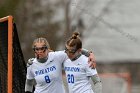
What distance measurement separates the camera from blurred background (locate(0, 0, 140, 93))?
2559 centimetres

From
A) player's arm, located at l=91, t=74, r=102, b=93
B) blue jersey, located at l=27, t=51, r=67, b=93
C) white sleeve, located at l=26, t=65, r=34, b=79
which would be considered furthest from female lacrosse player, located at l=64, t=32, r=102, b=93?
white sleeve, located at l=26, t=65, r=34, b=79

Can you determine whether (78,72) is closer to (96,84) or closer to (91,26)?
(96,84)

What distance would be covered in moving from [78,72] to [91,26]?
22977 millimetres

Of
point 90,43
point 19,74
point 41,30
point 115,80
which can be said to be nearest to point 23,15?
point 41,30

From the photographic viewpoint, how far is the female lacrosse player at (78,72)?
372 inches

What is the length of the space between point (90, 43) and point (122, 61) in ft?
25.7

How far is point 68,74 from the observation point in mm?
9523

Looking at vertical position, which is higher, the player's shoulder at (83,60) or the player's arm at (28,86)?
the player's shoulder at (83,60)

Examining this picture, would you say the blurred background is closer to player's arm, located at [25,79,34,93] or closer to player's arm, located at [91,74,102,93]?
player's arm, located at [25,79,34,93]

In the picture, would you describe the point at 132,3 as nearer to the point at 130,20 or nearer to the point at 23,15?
the point at 130,20

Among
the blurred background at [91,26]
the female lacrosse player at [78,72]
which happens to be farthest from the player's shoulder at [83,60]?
the blurred background at [91,26]

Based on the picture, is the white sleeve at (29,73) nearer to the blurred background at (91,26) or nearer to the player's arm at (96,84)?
the player's arm at (96,84)

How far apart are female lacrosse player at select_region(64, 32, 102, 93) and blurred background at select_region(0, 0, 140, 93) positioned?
2217 mm

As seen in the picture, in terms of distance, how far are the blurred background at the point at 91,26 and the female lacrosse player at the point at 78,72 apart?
2.22 m
